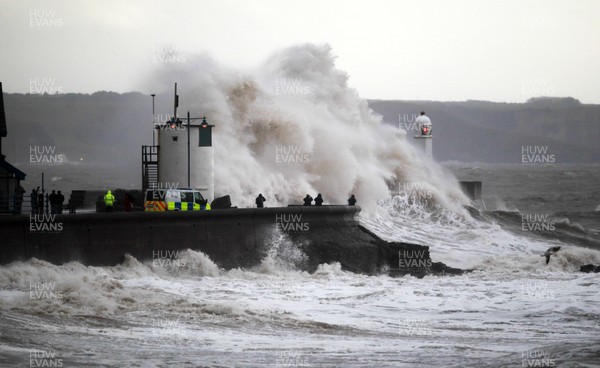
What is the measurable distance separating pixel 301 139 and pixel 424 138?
1116cm

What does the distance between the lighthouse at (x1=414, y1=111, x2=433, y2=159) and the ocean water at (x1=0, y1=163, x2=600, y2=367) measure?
15892 millimetres

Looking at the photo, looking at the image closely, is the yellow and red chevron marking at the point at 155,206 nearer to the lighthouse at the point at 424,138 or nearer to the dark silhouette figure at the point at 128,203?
the dark silhouette figure at the point at 128,203

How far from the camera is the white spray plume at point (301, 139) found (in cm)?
3350

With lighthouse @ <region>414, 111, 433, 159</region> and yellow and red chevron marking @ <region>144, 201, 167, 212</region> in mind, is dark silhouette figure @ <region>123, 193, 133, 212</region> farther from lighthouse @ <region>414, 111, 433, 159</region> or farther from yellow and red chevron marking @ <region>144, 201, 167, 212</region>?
lighthouse @ <region>414, 111, 433, 159</region>

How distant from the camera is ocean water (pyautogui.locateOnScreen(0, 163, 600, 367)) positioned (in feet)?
56.2

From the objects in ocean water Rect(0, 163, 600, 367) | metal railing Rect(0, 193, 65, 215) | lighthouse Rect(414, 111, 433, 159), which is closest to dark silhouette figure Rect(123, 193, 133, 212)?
metal railing Rect(0, 193, 65, 215)

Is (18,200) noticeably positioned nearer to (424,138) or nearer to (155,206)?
(155,206)

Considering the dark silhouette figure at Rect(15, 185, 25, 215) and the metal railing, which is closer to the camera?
the metal railing

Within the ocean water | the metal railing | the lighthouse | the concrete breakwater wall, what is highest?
the lighthouse

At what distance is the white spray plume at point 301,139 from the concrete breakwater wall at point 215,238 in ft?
15.9

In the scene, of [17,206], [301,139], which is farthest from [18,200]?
[301,139]

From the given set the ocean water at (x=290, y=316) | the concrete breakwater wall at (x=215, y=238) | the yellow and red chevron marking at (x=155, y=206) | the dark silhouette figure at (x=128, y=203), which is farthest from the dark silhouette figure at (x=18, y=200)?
the yellow and red chevron marking at (x=155, y=206)

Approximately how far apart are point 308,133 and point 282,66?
5329mm

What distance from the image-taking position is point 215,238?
83.6ft
